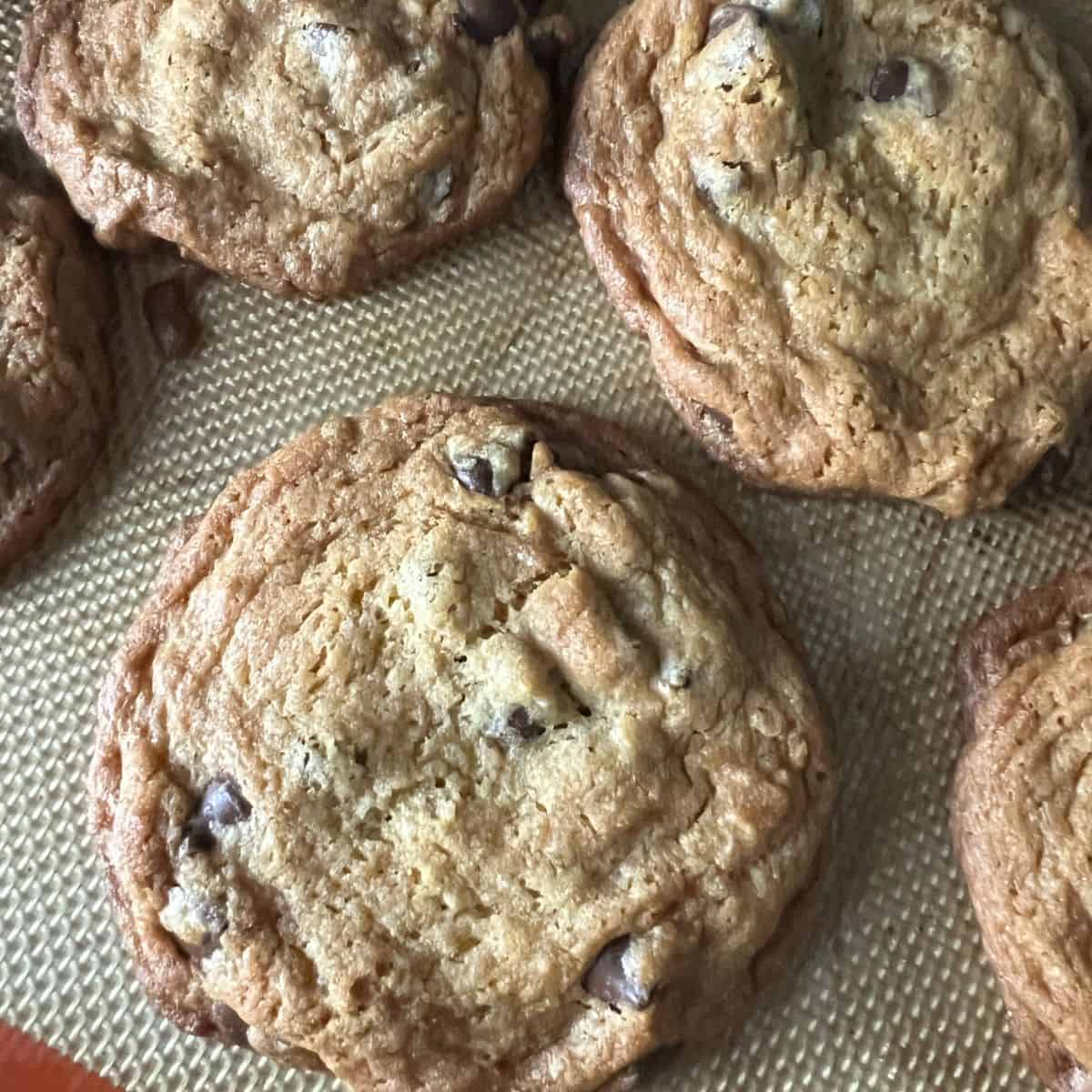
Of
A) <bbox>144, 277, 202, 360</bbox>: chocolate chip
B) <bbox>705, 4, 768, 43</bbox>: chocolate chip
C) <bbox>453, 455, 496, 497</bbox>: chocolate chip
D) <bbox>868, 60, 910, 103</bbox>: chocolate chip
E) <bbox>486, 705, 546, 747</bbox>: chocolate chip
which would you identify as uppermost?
<bbox>144, 277, 202, 360</bbox>: chocolate chip

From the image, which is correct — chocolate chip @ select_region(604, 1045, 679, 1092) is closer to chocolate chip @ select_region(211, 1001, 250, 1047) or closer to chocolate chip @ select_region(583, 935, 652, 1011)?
chocolate chip @ select_region(583, 935, 652, 1011)

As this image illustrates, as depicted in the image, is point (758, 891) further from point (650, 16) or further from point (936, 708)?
point (650, 16)

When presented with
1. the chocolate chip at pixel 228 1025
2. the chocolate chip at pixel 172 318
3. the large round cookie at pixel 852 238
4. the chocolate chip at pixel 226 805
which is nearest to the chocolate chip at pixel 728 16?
the large round cookie at pixel 852 238

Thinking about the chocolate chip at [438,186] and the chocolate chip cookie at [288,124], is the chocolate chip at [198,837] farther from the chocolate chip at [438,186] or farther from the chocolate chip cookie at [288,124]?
the chocolate chip at [438,186]

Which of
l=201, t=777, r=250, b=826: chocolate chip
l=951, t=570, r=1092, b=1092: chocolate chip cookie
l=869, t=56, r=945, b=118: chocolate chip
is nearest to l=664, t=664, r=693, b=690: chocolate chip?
l=951, t=570, r=1092, b=1092: chocolate chip cookie

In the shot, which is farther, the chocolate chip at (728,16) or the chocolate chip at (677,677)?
the chocolate chip at (728,16)

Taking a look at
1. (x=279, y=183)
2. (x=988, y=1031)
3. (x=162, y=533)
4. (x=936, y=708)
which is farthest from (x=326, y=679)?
(x=988, y=1031)

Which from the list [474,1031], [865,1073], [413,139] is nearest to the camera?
[474,1031]
